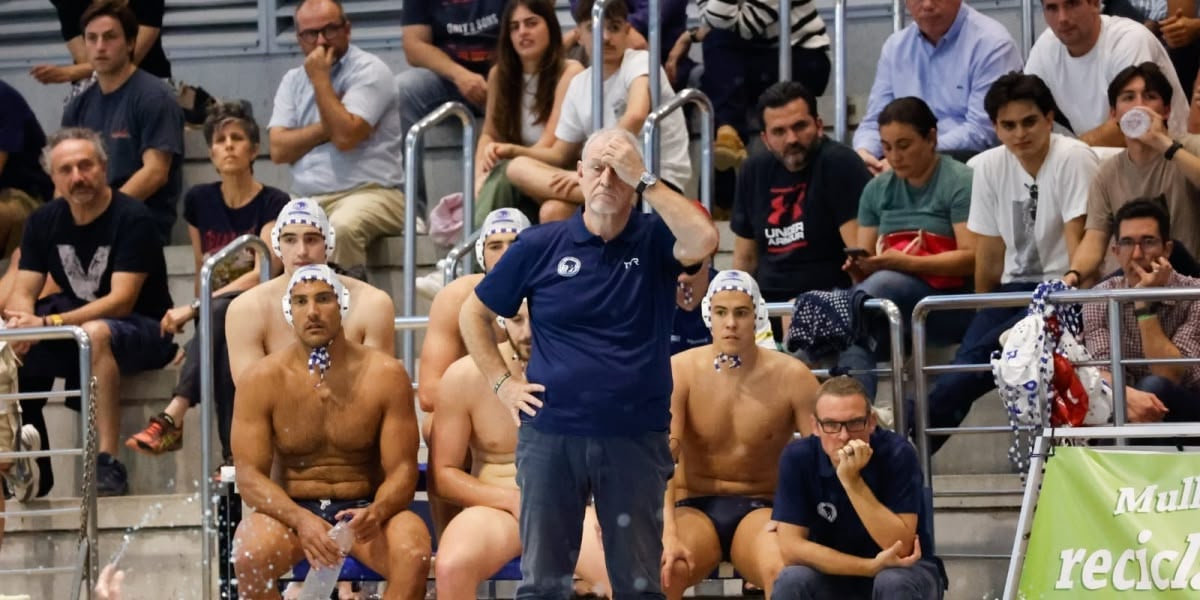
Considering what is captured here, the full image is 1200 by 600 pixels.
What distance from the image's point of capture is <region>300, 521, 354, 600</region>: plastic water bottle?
7457mm

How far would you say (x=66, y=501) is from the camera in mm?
8750

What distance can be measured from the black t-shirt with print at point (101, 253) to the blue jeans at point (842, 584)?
4.05m

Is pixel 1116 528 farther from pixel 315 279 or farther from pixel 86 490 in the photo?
pixel 86 490

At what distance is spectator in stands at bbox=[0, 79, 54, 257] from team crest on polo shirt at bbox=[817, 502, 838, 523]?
532 centimetres

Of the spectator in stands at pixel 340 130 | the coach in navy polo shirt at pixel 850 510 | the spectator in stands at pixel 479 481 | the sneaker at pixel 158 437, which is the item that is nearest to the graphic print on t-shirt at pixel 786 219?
the spectator in stands at pixel 479 481

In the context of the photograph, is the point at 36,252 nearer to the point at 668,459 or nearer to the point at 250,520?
the point at 250,520

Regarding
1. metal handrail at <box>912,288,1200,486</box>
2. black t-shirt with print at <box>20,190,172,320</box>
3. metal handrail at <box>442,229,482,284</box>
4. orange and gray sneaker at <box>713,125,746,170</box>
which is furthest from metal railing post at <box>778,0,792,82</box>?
black t-shirt with print at <box>20,190,172,320</box>

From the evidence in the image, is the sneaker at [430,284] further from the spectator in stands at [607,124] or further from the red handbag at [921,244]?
the red handbag at [921,244]

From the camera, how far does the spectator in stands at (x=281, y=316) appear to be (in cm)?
817

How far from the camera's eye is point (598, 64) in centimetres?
937

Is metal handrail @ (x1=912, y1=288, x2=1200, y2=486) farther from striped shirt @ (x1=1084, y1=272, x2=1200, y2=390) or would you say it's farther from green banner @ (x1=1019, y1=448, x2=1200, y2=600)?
green banner @ (x1=1019, y1=448, x2=1200, y2=600)

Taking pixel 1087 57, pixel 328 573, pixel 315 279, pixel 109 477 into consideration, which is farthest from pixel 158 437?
pixel 1087 57

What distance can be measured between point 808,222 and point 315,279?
233cm

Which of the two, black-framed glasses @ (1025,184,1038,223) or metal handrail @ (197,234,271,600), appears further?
black-framed glasses @ (1025,184,1038,223)
